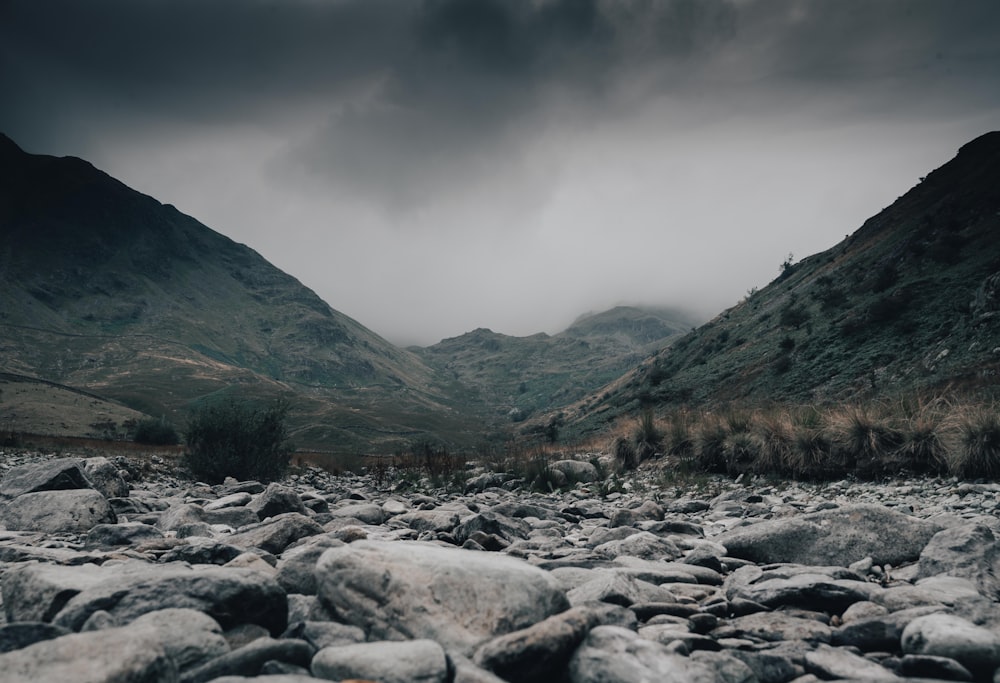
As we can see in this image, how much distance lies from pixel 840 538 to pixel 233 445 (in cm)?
1871

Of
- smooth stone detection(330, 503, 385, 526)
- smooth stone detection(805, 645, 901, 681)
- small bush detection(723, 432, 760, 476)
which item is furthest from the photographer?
small bush detection(723, 432, 760, 476)

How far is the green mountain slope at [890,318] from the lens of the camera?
22.7 metres

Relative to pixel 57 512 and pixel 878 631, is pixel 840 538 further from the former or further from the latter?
pixel 57 512

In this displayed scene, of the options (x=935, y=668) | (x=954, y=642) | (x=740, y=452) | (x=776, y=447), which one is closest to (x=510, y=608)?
(x=935, y=668)

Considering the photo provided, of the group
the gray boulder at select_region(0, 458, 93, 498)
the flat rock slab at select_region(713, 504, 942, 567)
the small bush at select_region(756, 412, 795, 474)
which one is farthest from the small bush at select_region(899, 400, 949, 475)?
the gray boulder at select_region(0, 458, 93, 498)

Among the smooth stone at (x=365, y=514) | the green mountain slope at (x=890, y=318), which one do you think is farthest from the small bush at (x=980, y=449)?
the smooth stone at (x=365, y=514)

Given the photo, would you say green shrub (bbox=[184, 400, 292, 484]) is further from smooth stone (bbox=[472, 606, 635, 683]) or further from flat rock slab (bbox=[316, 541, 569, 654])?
smooth stone (bbox=[472, 606, 635, 683])

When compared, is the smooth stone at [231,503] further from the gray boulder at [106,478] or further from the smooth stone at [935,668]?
the smooth stone at [935,668]

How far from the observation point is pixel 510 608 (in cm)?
330

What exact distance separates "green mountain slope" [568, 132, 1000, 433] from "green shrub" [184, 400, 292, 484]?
22.7m

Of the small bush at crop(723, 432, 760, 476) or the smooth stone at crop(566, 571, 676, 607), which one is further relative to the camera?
the small bush at crop(723, 432, 760, 476)

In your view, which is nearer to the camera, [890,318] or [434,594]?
[434,594]

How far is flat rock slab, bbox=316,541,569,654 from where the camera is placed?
10.5 feet

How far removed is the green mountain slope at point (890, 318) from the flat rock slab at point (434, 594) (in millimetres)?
17775
